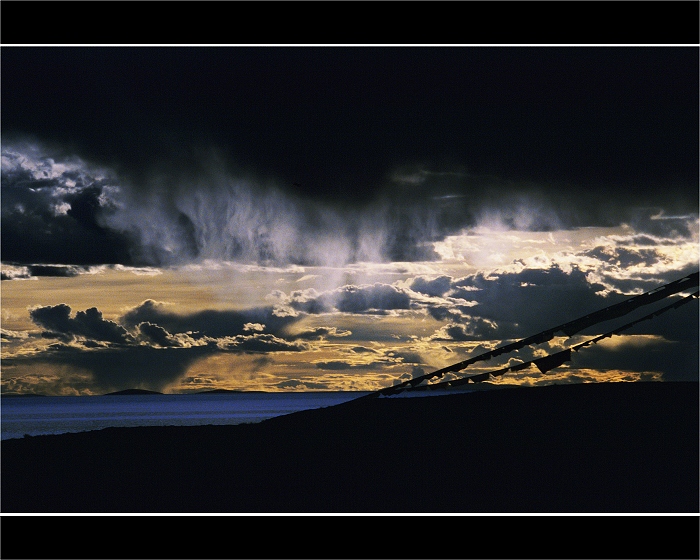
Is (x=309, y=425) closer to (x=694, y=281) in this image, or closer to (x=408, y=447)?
(x=408, y=447)

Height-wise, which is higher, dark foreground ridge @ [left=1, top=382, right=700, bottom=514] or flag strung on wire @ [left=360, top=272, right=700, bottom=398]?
flag strung on wire @ [left=360, top=272, right=700, bottom=398]

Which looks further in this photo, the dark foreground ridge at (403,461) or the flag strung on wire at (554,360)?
the flag strung on wire at (554,360)

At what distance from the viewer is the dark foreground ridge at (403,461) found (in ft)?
59.9

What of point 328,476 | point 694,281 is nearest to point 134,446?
point 328,476

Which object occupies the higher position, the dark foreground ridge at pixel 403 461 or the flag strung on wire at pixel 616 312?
the flag strung on wire at pixel 616 312

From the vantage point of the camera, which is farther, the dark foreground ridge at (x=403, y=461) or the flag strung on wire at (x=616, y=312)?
the flag strung on wire at (x=616, y=312)

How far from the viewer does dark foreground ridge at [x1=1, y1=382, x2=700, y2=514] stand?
1825 centimetres

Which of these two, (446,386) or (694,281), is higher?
(694,281)

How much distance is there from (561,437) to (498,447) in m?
1.81

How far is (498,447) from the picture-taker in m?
22.8

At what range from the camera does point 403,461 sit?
21688 millimetres

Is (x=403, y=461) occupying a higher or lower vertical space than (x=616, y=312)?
lower

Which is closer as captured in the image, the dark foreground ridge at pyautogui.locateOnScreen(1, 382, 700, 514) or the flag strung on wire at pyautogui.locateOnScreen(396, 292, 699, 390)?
the dark foreground ridge at pyautogui.locateOnScreen(1, 382, 700, 514)

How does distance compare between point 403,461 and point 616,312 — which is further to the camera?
point 616,312
